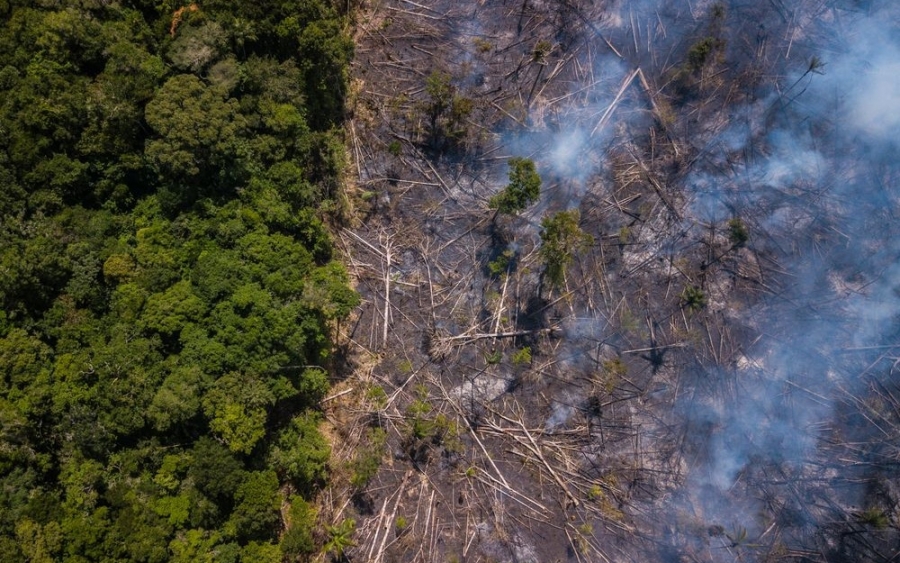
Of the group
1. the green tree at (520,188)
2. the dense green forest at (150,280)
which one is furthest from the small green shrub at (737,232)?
the dense green forest at (150,280)

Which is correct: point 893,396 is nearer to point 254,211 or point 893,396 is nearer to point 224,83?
point 254,211

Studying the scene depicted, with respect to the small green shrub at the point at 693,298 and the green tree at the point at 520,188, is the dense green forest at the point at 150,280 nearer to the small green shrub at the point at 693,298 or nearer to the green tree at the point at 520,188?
the green tree at the point at 520,188

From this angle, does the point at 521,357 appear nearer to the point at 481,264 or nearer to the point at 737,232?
the point at 481,264

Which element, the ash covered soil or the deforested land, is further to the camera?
the ash covered soil

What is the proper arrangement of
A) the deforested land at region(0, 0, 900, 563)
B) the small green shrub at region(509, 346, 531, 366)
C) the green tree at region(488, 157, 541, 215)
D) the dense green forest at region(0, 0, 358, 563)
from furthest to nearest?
1. the small green shrub at region(509, 346, 531, 366)
2. the green tree at region(488, 157, 541, 215)
3. the deforested land at region(0, 0, 900, 563)
4. the dense green forest at region(0, 0, 358, 563)

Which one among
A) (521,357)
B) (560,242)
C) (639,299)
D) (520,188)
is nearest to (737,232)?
(639,299)

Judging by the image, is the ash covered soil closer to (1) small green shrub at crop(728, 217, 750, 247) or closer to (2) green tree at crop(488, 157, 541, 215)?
(1) small green shrub at crop(728, 217, 750, 247)

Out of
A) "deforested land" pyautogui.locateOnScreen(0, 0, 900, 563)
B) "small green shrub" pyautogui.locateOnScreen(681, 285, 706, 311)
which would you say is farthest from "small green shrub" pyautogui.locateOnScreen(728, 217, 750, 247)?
"small green shrub" pyautogui.locateOnScreen(681, 285, 706, 311)

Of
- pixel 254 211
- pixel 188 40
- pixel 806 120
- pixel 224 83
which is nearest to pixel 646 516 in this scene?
pixel 806 120
